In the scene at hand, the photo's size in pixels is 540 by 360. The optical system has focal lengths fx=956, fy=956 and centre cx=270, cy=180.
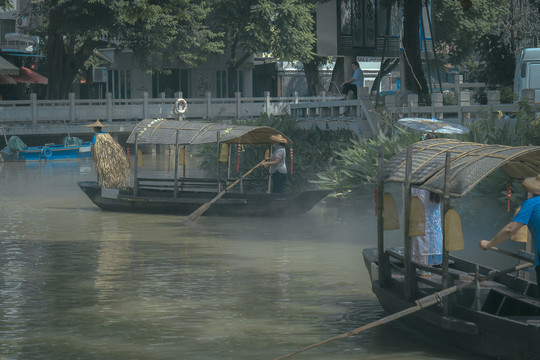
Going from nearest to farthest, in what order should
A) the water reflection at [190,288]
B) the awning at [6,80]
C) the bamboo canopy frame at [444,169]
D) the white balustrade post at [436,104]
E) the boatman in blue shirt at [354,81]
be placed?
the bamboo canopy frame at [444,169]
the water reflection at [190,288]
the white balustrade post at [436,104]
the boatman in blue shirt at [354,81]
the awning at [6,80]

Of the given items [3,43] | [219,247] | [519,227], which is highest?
[3,43]

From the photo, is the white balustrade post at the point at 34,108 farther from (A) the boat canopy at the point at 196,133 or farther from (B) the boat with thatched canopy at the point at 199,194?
(A) the boat canopy at the point at 196,133

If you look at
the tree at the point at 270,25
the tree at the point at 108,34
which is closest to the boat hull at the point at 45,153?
the tree at the point at 108,34

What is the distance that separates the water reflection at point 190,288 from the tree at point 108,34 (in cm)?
2127

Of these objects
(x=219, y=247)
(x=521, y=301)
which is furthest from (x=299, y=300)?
(x=219, y=247)

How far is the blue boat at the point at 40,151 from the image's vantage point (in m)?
42.0

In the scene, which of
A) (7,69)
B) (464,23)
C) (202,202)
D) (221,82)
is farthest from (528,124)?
(221,82)

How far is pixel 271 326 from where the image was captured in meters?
11.0

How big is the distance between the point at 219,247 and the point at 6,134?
2715 centimetres

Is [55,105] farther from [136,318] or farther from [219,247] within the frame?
[136,318]

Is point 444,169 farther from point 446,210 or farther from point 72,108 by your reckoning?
point 72,108

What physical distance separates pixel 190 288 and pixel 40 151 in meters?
30.1

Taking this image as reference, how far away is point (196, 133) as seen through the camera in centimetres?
2161

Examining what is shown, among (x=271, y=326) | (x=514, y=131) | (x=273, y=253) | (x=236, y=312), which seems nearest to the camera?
(x=271, y=326)
